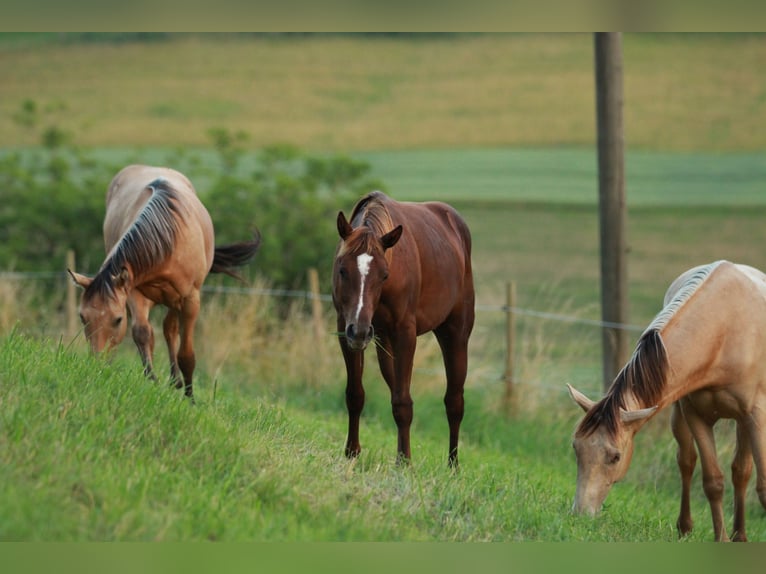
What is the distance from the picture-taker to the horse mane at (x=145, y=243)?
828cm

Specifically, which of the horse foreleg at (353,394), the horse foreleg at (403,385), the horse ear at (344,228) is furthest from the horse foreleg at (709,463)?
the horse ear at (344,228)

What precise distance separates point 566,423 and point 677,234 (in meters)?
16.6

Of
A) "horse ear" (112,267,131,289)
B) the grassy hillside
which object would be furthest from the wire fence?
the grassy hillside

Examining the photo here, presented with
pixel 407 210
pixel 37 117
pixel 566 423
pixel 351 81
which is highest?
pixel 351 81

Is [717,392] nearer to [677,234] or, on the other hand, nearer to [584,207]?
[677,234]

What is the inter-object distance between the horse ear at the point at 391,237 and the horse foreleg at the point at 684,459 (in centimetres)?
231

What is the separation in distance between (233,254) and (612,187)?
12.8 ft

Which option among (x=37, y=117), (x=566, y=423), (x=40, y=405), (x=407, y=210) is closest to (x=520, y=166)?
(x=37, y=117)

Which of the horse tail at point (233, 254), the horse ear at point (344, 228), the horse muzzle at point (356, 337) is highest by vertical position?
the horse ear at point (344, 228)

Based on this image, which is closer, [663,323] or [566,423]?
[663,323]

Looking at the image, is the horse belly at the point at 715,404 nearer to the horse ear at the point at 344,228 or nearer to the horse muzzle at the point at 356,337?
the horse muzzle at the point at 356,337

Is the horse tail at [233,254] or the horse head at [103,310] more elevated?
the horse tail at [233,254]

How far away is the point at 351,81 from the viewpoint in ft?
132

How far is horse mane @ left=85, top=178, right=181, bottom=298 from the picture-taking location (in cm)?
828
